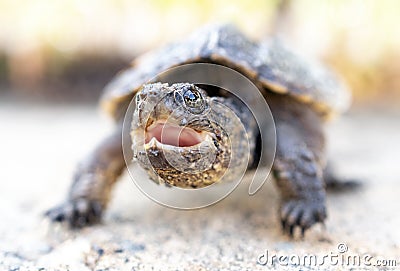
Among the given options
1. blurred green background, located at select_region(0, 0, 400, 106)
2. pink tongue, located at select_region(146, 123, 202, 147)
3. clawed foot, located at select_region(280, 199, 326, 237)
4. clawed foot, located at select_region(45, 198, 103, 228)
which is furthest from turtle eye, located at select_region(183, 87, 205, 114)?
blurred green background, located at select_region(0, 0, 400, 106)

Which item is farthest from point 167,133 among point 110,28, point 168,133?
point 110,28

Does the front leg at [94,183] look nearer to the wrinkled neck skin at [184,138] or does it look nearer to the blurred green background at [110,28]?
the wrinkled neck skin at [184,138]

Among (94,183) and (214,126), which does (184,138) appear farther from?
(94,183)

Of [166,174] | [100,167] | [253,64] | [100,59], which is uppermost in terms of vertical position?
[100,59]

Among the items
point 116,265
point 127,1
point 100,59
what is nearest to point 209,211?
point 116,265

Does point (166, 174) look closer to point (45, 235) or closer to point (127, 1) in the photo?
point (45, 235)

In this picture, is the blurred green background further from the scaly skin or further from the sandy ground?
the scaly skin

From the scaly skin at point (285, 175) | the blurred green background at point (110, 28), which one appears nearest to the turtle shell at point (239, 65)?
the scaly skin at point (285, 175)
